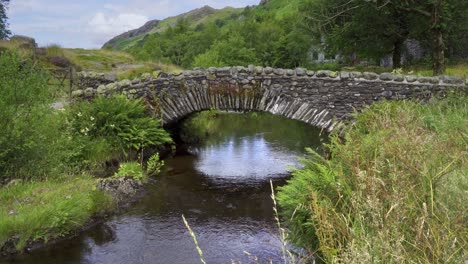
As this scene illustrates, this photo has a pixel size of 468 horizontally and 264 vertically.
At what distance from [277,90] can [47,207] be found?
752cm

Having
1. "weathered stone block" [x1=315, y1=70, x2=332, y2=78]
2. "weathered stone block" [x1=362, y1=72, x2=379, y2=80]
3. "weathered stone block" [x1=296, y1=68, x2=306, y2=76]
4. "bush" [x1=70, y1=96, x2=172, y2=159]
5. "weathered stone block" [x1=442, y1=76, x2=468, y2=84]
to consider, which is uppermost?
"weathered stone block" [x1=296, y1=68, x2=306, y2=76]

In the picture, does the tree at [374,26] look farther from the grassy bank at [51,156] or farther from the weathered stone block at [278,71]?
the grassy bank at [51,156]

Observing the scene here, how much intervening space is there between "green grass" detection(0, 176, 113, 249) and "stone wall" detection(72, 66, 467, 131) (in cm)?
478

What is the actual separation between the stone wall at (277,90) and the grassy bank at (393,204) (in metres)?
4.42

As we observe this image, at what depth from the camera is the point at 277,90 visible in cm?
1415

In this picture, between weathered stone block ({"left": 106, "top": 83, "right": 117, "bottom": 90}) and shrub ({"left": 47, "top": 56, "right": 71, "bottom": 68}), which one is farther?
shrub ({"left": 47, "top": 56, "right": 71, "bottom": 68})

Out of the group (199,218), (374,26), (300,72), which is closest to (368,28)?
(374,26)

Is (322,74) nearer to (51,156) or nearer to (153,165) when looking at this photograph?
(153,165)

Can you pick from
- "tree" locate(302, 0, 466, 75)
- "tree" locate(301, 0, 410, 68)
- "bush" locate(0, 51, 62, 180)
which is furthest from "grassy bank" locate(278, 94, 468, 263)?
"tree" locate(301, 0, 410, 68)

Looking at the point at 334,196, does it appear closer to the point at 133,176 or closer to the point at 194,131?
the point at 133,176

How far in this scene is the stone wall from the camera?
12844mm

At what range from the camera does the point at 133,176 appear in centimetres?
1259

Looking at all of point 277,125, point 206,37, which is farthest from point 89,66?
point 206,37

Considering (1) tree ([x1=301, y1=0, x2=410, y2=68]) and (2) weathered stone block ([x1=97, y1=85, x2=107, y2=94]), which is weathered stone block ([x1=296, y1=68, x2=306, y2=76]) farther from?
(1) tree ([x1=301, y1=0, x2=410, y2=68])
